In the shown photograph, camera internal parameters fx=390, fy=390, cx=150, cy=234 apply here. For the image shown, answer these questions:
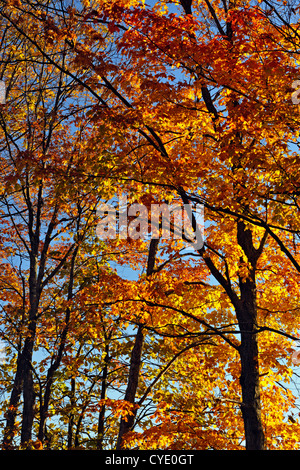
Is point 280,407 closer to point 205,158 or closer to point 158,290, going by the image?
point 158,290

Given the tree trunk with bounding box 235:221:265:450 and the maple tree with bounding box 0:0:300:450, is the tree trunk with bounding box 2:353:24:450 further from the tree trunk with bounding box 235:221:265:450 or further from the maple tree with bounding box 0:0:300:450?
the tree trunk with bounding box 235:221:265:450

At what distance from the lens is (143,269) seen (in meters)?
15.2

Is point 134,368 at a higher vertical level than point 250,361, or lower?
higher

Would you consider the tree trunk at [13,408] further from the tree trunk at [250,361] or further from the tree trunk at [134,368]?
the tree trunk at [250,361]

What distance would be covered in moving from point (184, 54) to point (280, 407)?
10927mm

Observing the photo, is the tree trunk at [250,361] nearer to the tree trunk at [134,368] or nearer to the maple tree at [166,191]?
the maple tree at [166,191]

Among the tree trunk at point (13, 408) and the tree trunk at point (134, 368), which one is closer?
the tree trunk at point (13, 408)

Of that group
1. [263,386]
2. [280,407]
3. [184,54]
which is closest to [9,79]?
[184,54]

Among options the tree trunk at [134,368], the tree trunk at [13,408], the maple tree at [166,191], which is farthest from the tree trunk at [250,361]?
the tree trunk at [13,408]

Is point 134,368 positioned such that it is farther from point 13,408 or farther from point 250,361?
point 250,361

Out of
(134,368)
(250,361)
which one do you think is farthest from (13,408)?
(250,361)

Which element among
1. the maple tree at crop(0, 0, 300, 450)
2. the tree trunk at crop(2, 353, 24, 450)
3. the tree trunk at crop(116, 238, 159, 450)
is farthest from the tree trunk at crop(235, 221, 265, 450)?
the tree trunk at crop(2, 353, 24, 450)

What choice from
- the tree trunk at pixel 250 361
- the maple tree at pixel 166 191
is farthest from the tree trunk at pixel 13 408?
the tree trunk at pixel 250 361
